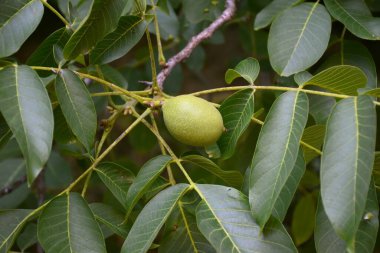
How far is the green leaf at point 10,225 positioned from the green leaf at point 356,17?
754mm

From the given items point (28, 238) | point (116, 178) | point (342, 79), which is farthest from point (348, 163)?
point (28, 238)

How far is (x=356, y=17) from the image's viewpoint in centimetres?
119

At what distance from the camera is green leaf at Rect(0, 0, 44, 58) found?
0.99 meters

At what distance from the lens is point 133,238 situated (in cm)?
89

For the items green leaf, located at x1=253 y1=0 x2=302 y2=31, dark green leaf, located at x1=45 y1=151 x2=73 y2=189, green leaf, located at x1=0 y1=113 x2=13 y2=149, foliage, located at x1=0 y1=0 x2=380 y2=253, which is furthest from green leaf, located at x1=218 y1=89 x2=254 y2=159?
dark green leaf, located at x1=45 y1=151 x2=73 y2=189

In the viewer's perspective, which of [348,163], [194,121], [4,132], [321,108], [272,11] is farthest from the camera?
[272,11]

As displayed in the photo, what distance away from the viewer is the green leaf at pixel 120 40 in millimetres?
1087

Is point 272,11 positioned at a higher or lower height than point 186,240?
higher

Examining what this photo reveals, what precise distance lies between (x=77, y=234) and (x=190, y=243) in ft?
0.67

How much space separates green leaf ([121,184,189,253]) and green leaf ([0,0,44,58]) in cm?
37

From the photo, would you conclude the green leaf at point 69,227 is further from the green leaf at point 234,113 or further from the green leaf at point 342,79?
the green leaf at point 342,79

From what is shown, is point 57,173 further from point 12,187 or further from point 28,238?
point 28,238

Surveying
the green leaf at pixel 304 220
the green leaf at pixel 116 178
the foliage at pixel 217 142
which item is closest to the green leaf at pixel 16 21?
the foliage at pixel 217 142

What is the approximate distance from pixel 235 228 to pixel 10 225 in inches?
16.5
